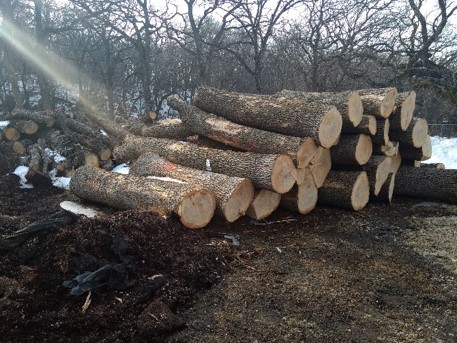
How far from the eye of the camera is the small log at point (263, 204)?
5457 mm

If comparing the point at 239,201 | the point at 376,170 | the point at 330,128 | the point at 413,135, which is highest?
the point at 330,128

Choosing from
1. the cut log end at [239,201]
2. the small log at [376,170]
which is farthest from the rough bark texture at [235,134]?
the small log at [376,170]

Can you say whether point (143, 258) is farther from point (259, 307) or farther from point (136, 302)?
point (259, 307)

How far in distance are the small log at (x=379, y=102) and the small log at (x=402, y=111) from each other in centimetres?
14

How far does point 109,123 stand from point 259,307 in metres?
8.71

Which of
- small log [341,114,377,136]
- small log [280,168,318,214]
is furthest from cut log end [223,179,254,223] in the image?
small log [341,114,377,136]

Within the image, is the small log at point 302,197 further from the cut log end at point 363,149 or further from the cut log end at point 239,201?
the cut log end at point 363,149

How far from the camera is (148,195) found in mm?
5129

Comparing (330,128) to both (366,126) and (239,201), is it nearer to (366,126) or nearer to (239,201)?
(366,126)

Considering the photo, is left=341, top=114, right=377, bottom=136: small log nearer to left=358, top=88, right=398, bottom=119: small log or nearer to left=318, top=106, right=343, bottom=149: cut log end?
left=358, top=88, right=398, bottom=119: small log

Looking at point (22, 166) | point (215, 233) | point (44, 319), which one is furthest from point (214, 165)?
point (22, 166)

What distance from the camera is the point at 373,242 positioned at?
5.00 metres

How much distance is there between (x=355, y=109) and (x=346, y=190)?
133cm

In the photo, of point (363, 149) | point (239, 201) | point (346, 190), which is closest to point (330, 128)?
point (363, 149)
